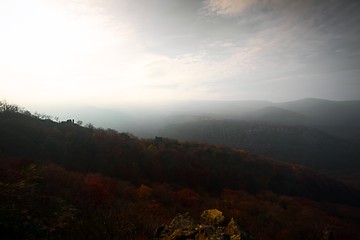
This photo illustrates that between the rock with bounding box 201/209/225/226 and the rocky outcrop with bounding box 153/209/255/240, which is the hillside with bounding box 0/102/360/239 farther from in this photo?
the rock with bounding box 201/209/225/226

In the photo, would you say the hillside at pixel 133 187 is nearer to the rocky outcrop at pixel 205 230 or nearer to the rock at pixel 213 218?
the rocky outcrop at pixel 205 230

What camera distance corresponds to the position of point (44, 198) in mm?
16859

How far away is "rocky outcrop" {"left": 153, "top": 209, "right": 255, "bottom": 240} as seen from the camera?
29.2 feet

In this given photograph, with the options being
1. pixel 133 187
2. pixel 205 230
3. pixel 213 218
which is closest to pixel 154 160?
pixel 133 187

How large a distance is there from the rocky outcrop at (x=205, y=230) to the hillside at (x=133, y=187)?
Answer: 6.35 feet

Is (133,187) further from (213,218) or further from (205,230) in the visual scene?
(205,230)

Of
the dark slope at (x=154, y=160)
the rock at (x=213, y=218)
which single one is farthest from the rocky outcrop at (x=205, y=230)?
the dark slope at (x=154, y=160)

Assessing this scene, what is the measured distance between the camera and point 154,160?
287ft

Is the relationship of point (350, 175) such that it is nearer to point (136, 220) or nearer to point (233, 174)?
point (233, 174)

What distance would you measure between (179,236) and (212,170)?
86.1 meters

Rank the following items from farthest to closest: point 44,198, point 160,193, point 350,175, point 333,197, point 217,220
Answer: point 350,175 → point 333,197 → point 160,193 → point 44,198 → point 217,220

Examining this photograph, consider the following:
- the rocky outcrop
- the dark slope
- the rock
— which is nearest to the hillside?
the dark slope

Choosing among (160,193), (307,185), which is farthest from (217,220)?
(307,185)

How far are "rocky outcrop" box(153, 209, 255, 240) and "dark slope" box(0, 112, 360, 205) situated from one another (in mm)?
53806
